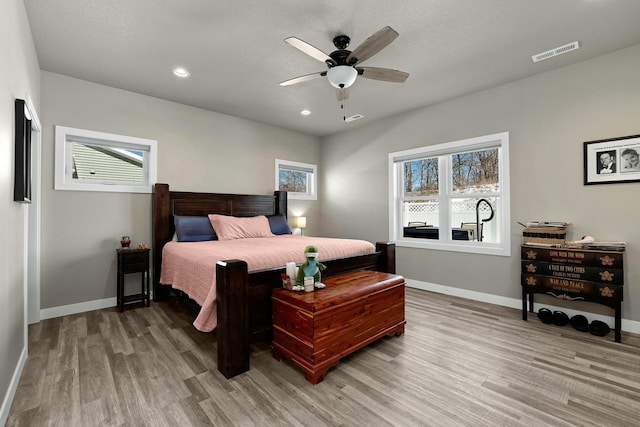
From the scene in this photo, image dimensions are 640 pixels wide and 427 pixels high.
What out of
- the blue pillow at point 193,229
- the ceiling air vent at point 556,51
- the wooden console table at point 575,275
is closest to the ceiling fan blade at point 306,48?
the ceiling air vent at point 556,51

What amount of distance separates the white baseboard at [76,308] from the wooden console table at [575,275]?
4.88 m

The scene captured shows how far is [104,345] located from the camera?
2.54 m

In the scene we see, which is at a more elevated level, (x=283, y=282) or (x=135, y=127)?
(x=135, y=127)

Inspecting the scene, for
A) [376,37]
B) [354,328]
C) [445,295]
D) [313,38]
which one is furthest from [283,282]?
[445,295]

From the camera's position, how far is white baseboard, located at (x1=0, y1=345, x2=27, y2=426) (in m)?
1.59

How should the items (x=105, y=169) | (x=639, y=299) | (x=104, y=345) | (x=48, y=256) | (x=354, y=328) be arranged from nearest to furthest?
(x=354, y=328), (x=104, y=345), (x=639, y=299), (x=48, y=256), (x=105, y=169)

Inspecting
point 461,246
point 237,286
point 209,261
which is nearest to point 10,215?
point 209,261

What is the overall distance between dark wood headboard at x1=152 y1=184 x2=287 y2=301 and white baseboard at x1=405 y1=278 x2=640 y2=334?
8.64ft

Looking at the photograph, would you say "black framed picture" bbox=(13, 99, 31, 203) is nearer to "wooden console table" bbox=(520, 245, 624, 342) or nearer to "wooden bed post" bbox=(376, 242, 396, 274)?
"wooden bed post" bbox=(376, 242, 396, 274)

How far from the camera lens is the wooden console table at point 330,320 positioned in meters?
1.99

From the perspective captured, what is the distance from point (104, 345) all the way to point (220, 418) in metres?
1.61

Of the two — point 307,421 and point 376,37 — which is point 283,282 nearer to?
point 307,421

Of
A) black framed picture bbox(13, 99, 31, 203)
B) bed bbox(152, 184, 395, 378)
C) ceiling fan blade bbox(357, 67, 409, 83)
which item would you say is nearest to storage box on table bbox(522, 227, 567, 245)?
bed bbox(152, 184, 395, 378)

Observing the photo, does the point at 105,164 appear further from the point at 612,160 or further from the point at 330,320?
the point at 612,160
